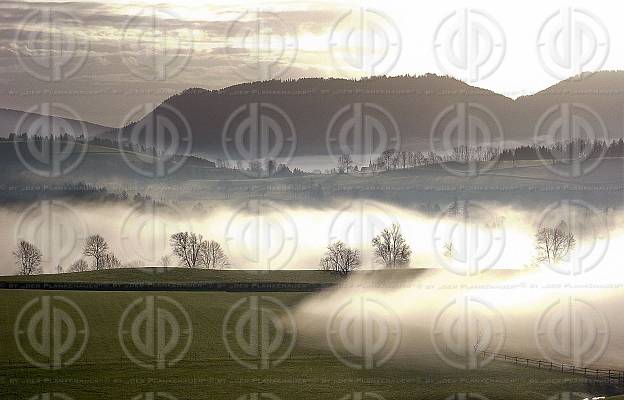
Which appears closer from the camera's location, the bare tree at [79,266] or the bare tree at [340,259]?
the bare tree at [340,259]

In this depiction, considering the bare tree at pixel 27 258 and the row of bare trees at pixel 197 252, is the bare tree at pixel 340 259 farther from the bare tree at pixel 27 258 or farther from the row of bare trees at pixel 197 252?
the bare tree at pixel 27 258

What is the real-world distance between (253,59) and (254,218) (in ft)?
127

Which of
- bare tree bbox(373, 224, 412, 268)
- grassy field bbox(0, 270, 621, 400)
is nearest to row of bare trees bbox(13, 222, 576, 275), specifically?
bare tree bbox(373, 224, 412, 268)

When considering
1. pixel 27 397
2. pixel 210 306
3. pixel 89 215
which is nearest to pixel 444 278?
pixel 210 306

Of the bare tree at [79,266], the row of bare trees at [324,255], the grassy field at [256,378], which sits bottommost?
the grassy field at [256,378]

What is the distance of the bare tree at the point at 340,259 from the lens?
127875 millimetres

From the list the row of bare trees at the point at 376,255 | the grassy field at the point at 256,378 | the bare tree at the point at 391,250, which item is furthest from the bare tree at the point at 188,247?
the grassy field at the point at 256,378

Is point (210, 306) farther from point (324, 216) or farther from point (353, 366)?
point (324, 216)

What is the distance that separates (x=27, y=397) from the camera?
7081cm

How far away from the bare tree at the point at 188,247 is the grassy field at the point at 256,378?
5351 centimetres

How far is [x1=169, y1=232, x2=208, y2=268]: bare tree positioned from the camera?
141 meters

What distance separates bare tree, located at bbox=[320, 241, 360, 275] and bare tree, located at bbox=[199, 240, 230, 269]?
12871mm

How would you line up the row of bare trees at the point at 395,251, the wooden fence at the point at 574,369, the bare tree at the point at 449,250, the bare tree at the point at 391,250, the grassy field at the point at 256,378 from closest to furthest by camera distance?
the grassy field at the point at 256,378
the wooden fence at the point at 574,369
the row of bare trees at the point at 395,251
the bare tree at the point at 391,250
the bare tree at the point at 449,250

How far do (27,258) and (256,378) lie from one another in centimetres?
7598
